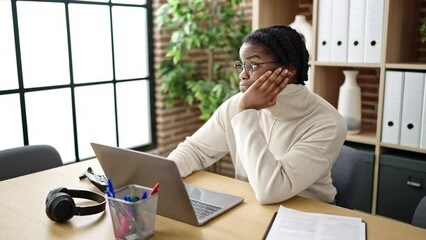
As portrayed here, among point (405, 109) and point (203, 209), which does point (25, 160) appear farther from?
point (405, 109)

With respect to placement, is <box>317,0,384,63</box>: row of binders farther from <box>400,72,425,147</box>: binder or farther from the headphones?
the headphones

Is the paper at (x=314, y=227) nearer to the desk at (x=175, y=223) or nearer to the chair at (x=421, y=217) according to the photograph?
the desk at (x=175, y=223)

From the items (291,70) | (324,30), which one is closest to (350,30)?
(324,30)

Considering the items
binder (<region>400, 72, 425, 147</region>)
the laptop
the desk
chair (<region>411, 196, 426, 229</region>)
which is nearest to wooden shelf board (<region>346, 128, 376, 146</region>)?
binder (<region>400, 72, 425, 147</region>)

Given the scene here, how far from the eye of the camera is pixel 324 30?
8.21 ft

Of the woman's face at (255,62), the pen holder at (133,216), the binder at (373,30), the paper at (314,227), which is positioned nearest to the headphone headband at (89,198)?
the pen holder at (133,216)

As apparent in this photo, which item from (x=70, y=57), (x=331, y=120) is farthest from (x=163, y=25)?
(x=331, y=120)

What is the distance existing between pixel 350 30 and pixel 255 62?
3.77 ft

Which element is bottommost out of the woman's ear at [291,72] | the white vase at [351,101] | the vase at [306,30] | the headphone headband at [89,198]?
the headphone headband at [89,198]

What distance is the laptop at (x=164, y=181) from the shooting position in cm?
107

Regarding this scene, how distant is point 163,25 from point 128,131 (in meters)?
0.88

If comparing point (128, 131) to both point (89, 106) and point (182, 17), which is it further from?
point (182, 17)

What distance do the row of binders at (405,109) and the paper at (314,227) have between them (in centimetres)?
129

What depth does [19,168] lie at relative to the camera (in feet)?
5.78
